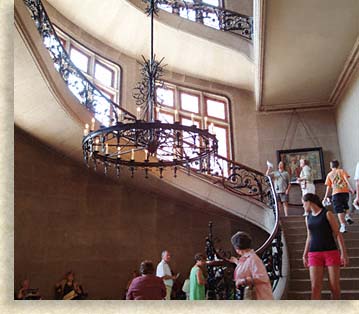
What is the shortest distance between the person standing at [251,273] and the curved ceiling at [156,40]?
257 inches

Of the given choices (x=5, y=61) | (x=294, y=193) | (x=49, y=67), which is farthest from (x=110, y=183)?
(x=5, y=61)

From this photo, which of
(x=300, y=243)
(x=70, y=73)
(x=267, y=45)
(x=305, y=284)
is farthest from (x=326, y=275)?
(x=70, y=73)

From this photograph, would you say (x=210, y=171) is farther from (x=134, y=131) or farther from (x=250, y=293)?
(x=250, y=293)

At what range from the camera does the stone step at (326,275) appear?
5238 millimetres

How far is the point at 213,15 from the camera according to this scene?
32.3 feet

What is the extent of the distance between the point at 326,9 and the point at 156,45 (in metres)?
4.24

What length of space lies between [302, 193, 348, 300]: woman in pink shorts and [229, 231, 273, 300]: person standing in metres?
0.82

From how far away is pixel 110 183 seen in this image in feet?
28.7

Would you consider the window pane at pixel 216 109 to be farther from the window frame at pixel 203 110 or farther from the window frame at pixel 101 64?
the window frame at pixel 101 64

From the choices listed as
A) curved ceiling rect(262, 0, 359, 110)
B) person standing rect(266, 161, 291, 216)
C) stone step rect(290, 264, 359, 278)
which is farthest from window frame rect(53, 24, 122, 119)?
stone step rect(290, 264, 359, 278)

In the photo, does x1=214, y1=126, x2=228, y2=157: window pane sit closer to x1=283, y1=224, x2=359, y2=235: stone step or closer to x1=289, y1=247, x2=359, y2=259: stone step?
x1=283, y1=224, x2=359, y2=235: stone step

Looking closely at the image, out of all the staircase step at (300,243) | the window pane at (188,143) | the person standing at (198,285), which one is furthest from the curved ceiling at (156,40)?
the person standing at (198,285)

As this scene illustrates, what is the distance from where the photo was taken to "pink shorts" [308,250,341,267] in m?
3.77

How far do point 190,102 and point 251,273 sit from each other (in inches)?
301
